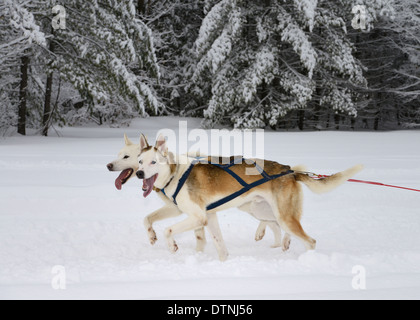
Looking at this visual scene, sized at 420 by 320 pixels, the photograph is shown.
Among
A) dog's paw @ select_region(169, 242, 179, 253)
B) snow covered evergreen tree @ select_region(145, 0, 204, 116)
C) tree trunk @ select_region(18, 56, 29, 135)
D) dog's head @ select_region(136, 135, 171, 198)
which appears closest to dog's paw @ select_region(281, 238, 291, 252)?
dog's paw @ select_region(169, 242, 179, 253)

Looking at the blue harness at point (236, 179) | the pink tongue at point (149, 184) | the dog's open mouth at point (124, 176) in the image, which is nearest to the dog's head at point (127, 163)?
the dog's open mouth at point (124, 176)

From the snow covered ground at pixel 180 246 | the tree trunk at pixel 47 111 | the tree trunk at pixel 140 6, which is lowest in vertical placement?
the snow covered ground at pixel 180 246

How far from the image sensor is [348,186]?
830cm

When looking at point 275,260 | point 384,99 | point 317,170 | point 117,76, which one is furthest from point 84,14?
point 384,99

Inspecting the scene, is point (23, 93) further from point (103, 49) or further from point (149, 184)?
point (149, 184)

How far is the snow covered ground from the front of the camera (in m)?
3.58

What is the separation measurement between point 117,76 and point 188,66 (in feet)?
40.3

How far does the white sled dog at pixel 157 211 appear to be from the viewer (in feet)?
13.8

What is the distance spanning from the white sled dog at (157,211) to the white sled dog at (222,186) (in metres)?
0.14

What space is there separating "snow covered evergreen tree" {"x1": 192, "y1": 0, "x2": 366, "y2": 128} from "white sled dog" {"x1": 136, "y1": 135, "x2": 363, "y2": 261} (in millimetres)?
14511

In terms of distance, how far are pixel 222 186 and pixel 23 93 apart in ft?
47.6

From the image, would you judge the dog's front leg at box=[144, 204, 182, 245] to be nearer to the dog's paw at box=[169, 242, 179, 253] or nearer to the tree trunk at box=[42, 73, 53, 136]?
the dog's paw at box=[169, 242, 179, 253]

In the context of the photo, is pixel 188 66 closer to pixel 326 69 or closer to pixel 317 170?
pixel 326 69

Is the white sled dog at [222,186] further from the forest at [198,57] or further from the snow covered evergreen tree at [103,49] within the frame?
the snow covered evergreen tree at [103,49]
